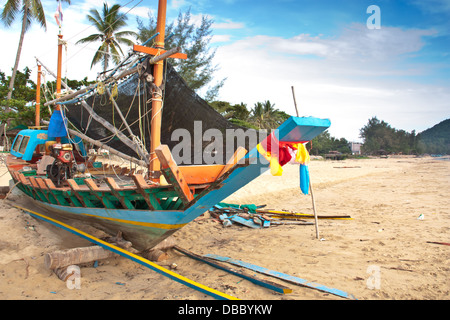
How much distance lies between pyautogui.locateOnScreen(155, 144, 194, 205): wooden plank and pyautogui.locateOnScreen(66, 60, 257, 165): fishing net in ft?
12.3

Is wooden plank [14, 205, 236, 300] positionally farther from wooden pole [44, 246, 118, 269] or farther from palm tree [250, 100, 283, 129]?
palm tree [250, 100, 283, 129]

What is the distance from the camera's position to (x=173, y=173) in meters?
3.21

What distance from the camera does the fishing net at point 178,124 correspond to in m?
7.13

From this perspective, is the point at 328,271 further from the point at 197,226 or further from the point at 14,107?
the point at 14,107

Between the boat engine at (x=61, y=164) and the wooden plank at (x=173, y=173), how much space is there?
3.74 metres

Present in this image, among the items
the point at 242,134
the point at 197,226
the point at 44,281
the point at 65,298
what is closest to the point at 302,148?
the point at 242,134

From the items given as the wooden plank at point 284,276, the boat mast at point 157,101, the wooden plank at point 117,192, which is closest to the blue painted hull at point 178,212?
the wooden plank at point 117,192

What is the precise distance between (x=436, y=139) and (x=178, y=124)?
314 feet

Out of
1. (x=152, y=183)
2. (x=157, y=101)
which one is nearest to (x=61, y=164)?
(x=157, y=101)

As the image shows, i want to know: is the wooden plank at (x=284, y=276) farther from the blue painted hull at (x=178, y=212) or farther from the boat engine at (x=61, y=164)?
the boat engine at (x=61, y=164)

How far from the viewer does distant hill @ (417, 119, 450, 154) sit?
67.3 m

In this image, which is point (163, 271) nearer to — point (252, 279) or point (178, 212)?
point (178, 212)

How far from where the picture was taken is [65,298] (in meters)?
3.46

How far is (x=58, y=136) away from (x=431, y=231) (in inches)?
327
